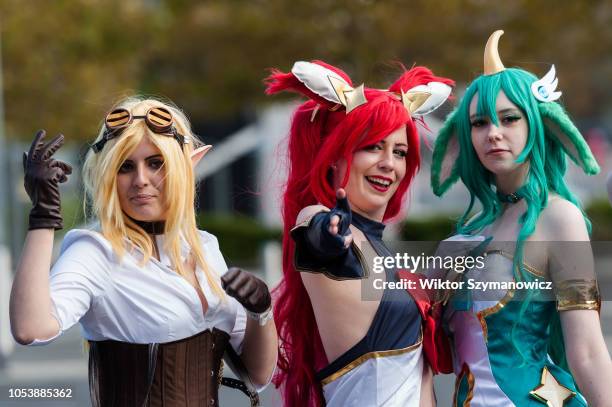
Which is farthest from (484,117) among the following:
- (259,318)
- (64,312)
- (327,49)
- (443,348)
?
(327,49)

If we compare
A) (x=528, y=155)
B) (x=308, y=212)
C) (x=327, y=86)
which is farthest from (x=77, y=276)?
(x=528, y=155)

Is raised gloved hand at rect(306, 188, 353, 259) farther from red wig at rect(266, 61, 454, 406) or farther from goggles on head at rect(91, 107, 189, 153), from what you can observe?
goggles on head at rect(91, 107, 189, 153)

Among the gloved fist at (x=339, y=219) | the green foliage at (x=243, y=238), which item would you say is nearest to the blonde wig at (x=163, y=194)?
the gloved fist at (x=339, y=219)

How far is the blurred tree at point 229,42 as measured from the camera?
55.8 ft

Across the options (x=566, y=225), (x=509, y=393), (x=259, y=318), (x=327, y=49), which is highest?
(x=327, y=49)

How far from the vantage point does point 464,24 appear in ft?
56.8

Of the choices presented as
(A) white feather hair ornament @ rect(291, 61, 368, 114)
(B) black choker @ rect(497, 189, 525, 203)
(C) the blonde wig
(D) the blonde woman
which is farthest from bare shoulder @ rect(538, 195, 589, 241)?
(C) the blonde wig

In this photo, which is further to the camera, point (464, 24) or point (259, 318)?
A: point (464, 24)

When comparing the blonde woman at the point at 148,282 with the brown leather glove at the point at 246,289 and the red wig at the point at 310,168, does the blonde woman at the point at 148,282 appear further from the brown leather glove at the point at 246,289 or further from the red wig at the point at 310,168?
the red wig at the point at 310,168

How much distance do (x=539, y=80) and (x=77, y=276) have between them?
4.97 ft

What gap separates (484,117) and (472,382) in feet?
2.61

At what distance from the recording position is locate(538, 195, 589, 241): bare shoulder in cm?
341

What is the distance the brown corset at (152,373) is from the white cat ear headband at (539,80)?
1.21 m

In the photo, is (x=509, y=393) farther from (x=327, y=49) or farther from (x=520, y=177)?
(x=327, y=49)
